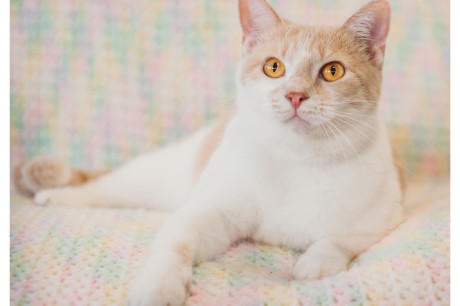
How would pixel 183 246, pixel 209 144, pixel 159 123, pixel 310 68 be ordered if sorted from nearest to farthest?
pixel 183 246, pixel 310 68, pixel 209 144, pixel 159 123

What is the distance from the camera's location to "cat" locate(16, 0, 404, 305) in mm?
1052

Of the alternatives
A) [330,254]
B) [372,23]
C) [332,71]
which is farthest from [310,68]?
[330,254]

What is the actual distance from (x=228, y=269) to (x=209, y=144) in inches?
23.7

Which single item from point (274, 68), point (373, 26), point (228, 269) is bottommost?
point (228, 269)

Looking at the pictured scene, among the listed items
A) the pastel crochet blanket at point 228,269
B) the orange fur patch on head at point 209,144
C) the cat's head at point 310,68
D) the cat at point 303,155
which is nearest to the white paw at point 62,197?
the pastel crochet blanket at point 228,269

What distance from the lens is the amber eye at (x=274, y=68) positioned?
3.64 ft

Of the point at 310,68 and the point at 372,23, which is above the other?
the point at 372,23

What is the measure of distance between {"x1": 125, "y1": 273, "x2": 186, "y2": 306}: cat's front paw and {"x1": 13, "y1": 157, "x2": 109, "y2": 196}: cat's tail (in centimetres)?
85

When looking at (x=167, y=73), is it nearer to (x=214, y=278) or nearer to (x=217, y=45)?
(x=217, y=45)

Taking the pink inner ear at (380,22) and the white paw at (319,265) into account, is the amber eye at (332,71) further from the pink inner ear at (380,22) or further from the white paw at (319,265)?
the white paw at (319,265)

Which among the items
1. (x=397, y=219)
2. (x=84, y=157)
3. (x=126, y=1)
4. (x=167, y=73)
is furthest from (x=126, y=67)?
(x=397, y=219)

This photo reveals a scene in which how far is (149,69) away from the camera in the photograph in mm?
1556

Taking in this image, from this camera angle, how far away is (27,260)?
1.02 metres

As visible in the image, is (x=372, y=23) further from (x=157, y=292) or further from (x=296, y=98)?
(x=157, y=292)
